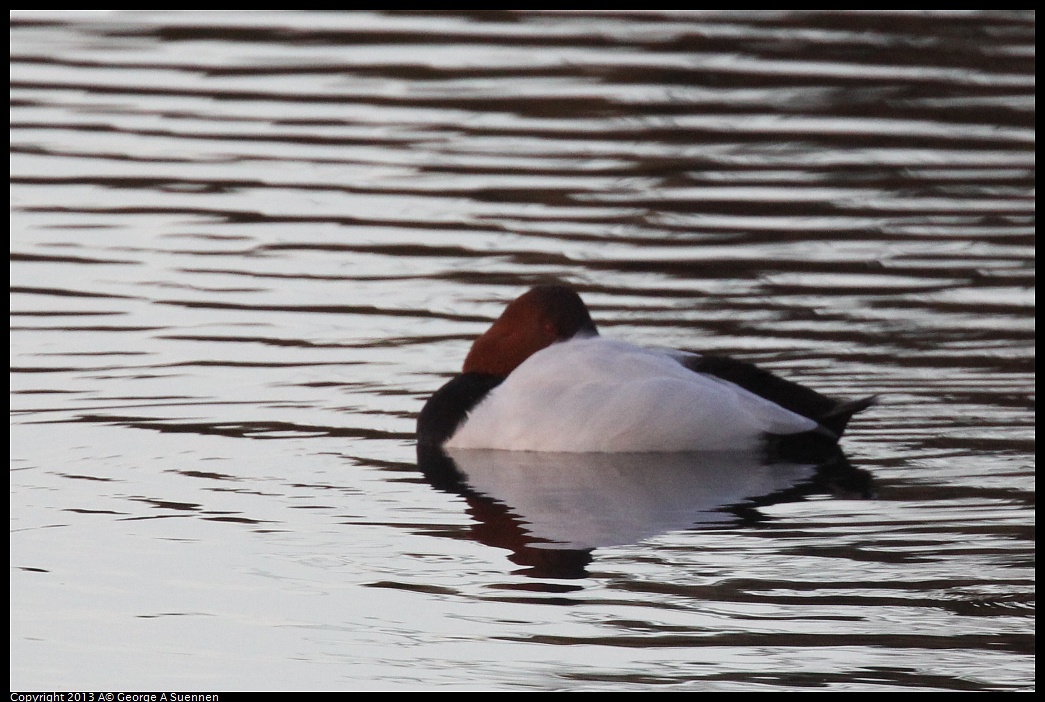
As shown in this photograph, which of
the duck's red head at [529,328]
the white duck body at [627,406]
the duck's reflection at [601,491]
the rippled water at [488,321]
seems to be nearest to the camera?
the rippled water at [488,321]

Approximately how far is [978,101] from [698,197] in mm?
3050

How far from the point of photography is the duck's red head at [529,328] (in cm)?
782

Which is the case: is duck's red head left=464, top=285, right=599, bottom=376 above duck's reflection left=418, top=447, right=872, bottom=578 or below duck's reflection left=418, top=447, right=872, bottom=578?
above

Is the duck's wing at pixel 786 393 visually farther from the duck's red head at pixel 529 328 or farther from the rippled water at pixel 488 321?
the duck's red head at pixel 529 328

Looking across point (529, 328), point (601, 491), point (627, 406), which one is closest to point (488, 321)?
point (529, 328)

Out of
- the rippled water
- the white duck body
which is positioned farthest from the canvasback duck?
the rippled water

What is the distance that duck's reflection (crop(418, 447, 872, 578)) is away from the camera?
6.30m

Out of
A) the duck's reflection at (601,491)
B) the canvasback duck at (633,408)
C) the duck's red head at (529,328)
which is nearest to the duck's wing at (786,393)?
the canvasback duck at (633,408)

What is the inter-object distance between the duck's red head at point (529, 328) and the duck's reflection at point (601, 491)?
17.8 inches

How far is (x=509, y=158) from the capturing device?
39.3 feet

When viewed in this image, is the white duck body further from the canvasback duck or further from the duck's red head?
the duck's red head

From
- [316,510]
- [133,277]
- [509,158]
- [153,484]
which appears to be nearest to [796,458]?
[316,510]

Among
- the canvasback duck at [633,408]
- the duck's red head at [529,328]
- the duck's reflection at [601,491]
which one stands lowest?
the duck's reflection at [601,491]

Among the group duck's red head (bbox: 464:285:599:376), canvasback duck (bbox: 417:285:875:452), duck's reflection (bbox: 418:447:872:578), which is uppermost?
duck's red head (bbox: 464:285:599:376)
